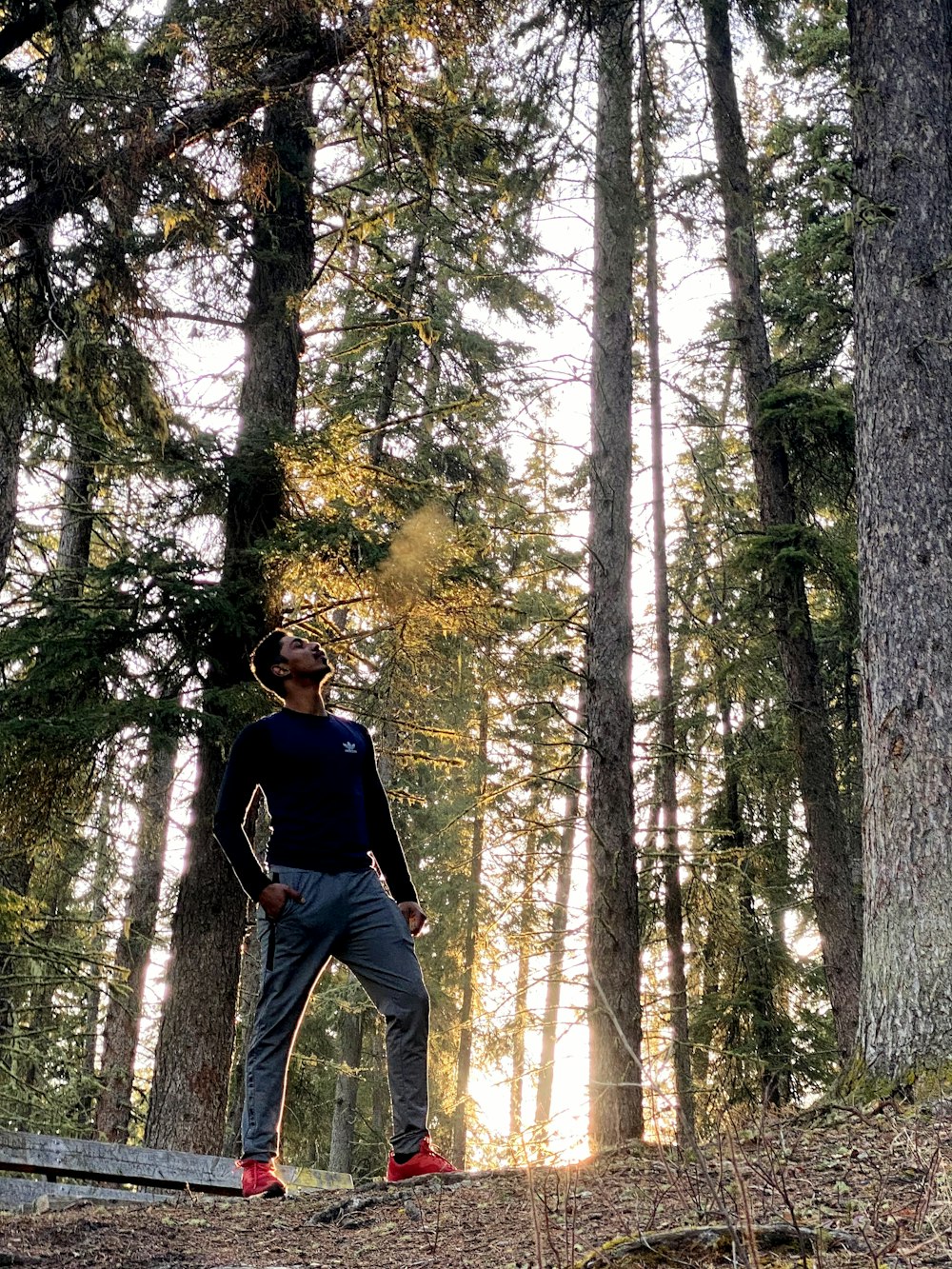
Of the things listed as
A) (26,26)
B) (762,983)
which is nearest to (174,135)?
(26,26)

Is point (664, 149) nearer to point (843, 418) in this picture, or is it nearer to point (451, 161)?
point (451, 161)

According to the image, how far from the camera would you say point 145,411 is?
25.3 ft

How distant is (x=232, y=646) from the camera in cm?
956

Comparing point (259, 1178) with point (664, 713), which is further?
point (664, 713)

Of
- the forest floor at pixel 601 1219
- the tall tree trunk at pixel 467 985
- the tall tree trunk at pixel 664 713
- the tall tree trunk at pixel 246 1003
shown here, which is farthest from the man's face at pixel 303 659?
the tall tree trunk at pixel 467 985

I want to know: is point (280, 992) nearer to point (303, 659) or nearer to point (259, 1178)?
point (259, 1178)

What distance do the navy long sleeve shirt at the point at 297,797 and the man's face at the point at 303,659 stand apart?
0.20 m

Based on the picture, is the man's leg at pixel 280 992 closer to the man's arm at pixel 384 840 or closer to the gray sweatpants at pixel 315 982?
the gray sweatpants at pixel 315 982

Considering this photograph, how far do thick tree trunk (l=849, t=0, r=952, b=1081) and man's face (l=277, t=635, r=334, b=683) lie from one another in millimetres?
3543

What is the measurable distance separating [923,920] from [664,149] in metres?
8.57

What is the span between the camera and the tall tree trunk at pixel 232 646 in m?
8.88

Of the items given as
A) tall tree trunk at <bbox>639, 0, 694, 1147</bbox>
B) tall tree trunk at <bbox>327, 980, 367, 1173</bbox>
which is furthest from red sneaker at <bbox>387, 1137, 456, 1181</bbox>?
tall tree trunk at <bbox>327, 980, 367, 1173</bbox>

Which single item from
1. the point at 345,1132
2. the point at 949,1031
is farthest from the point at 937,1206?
the point at 345,1132

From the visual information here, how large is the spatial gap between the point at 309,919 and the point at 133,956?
1141 centimetres
